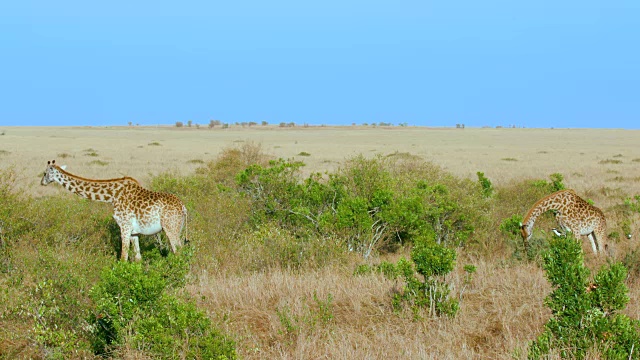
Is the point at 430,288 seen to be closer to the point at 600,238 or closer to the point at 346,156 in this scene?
the point at 600,238

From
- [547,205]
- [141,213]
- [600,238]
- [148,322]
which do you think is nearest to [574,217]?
[547,205]

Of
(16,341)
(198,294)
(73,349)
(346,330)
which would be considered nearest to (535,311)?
(346,330)

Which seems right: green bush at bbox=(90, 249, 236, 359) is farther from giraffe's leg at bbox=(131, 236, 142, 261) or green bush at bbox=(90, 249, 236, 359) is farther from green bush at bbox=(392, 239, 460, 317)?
giraffe's leg at bbox=(131, 236, 142, 261)

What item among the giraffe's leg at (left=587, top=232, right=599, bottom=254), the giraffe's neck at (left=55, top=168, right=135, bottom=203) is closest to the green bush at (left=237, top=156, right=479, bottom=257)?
the giraffe's leg at (left=587, top=232, right=599, bottom=254)

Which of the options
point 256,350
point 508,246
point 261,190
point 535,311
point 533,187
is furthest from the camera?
point 533,187

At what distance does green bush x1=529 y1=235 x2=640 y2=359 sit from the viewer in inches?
184

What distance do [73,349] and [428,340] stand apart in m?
3.09

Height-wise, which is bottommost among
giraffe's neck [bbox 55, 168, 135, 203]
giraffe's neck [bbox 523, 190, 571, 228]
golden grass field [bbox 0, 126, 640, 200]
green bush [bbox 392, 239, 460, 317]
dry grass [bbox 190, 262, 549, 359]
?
golden grass field [bbox 0, 126, 640, 200]

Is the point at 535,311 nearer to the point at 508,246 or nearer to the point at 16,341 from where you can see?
the point at 508,246

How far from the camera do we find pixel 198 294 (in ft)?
21.6

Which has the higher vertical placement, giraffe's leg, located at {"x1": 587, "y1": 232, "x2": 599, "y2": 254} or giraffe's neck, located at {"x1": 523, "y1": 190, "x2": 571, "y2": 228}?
giraffe's neck, located at {"x1": 523, "y1": 190, "x2": 571, "y2": 228}

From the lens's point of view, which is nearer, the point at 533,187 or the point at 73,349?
the point at 73,349

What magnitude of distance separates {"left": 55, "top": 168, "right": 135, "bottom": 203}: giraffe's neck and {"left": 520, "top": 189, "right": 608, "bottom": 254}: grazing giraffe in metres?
6.28

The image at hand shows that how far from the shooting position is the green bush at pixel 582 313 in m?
4.68
